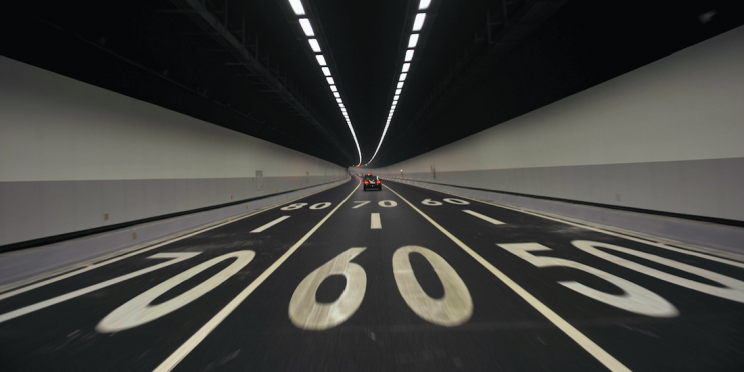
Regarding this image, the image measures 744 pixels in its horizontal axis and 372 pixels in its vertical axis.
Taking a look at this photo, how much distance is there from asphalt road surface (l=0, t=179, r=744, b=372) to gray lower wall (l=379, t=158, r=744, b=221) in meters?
2.52

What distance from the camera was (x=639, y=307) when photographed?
3766 millimetres

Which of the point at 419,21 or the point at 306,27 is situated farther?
the point at 306,27

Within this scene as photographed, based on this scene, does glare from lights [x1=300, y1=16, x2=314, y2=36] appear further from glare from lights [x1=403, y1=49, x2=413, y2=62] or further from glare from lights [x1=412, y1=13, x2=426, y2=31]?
glare from lights [x1=403, y1=49, x2=413, y2=62]

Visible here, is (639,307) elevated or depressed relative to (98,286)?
depressed

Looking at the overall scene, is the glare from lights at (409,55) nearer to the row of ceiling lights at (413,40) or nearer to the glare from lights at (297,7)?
the row of ceiling lights at (413,40)

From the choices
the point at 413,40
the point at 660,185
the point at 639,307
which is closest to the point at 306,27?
the point at 413,40

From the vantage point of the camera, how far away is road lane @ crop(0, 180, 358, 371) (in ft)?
9.53

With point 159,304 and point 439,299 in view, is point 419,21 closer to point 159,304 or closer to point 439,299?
point 439,299

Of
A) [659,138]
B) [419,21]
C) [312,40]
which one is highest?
[312,40]

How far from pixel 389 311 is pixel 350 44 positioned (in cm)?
1073

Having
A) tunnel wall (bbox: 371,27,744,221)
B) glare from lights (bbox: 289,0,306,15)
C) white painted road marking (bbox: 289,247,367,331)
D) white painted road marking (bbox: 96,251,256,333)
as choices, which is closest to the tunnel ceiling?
glare from lights (bbox: 289,0,306,15)

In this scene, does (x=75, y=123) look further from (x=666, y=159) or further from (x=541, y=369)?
(x=666, y=159)

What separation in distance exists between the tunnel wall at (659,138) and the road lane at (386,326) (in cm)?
757

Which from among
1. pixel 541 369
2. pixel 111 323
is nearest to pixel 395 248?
pixel 541 369
